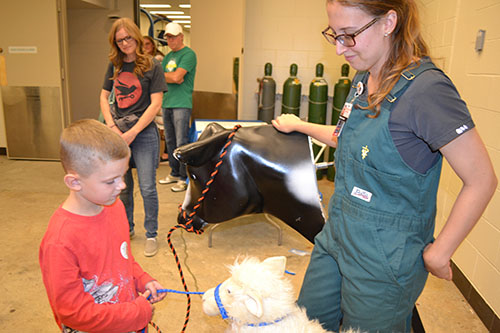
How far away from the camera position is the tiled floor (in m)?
2.35

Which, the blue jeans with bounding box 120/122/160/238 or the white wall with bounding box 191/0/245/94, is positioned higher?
the white wall with bounding box 191/0/245/94

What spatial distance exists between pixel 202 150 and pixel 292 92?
378 cm

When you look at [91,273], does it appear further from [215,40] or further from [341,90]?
[215,40]

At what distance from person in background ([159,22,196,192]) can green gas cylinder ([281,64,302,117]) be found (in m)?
1.46

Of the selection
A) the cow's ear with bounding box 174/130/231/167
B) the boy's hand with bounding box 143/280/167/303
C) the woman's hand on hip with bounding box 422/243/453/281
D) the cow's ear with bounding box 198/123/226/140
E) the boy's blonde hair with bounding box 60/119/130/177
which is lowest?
the boy's hand with bounding box 143/280/167/303

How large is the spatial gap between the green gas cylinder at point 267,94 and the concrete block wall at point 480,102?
→ 267 centimetres

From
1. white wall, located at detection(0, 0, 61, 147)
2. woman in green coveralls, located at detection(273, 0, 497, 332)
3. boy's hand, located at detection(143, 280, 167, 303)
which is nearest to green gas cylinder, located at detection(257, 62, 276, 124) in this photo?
white wall, located at detection(0, 0, 61, 147)

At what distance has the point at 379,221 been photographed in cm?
110

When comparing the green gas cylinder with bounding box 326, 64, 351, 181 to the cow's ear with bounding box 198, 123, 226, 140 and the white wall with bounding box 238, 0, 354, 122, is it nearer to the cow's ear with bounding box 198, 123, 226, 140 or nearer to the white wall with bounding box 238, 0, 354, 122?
the white wall with bounding box 238, 0, 354, 122

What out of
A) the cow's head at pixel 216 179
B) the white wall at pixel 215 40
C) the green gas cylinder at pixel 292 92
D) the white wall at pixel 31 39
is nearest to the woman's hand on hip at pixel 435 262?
the cow's head at pixel 216 179

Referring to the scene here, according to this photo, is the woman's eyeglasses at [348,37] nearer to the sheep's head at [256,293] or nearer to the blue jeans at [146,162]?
the sheep's head at [256,293]

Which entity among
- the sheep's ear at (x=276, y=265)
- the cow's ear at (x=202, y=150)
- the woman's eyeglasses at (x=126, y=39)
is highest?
the woman's eyeglasses at (x=126, y=39)

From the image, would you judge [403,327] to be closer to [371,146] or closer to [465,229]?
[465,229]

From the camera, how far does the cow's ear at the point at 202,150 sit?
1891 millimetres
